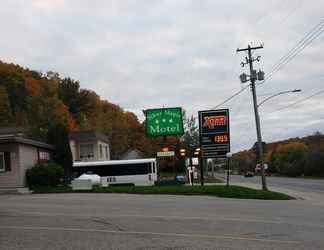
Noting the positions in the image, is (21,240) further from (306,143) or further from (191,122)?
(306,143)

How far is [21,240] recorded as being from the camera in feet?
42.3

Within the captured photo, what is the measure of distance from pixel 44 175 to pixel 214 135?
1388 centimetres

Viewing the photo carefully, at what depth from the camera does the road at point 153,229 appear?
12532 mm

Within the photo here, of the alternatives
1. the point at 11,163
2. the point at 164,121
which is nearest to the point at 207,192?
the point at 164,121

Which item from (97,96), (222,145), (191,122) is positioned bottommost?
(222,145)

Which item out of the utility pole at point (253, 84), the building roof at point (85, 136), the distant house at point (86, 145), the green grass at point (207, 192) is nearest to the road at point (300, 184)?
the utility pole at point (253, 84)

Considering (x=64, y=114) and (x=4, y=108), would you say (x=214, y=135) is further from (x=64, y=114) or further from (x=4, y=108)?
(x=4, y=108)

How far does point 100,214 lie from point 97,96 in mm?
105235

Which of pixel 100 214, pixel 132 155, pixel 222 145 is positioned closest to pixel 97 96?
pixel 132 155

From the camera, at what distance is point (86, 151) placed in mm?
71562

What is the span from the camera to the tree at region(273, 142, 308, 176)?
5221 inches

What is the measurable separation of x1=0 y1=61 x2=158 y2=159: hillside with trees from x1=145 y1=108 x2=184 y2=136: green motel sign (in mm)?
22794

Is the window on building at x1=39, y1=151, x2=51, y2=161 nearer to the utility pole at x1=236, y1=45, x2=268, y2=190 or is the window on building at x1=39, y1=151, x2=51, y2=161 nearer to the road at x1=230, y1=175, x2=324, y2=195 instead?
the utility pole at x1=236, y1=45, x2=268, y2=190

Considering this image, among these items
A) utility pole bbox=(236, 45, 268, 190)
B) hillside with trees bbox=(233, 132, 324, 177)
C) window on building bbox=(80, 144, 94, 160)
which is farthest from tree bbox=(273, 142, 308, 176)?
utility pole bbox=(236, 45, 268, 190)
